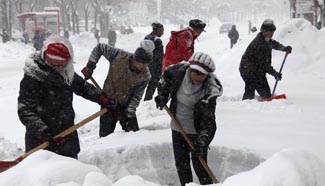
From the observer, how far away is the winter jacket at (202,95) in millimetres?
4066

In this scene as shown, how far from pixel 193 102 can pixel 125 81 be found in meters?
1.32

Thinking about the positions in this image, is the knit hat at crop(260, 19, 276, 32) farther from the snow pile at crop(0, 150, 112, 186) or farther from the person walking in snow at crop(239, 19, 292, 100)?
the snow pile at crop(0, 150, 112, 186)

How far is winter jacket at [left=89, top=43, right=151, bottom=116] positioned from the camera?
5266mm

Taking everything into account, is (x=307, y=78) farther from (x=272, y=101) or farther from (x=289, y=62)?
(x=272, y=101)

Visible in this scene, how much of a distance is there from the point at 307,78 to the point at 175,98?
8290 millimetres

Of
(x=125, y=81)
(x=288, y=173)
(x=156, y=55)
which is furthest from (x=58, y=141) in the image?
(x=156, y=55)

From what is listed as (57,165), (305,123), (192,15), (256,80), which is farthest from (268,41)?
(192,15)

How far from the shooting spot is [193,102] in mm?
4223

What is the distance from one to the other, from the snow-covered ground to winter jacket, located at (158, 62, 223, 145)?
63 cm

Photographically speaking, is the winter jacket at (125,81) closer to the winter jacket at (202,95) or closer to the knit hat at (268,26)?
the winter jacket at (202,95)

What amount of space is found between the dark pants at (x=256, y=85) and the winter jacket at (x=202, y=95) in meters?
3.27

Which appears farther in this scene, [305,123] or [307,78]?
[307,78]

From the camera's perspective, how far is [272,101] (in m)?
7.79

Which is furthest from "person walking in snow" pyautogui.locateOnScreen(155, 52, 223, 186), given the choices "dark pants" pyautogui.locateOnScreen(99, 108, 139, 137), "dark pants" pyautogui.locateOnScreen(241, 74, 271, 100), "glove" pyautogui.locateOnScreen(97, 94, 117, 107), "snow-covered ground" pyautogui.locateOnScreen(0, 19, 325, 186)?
"dark pants" pyautogui.locateOnScreen(241, 74, 271, 100)
